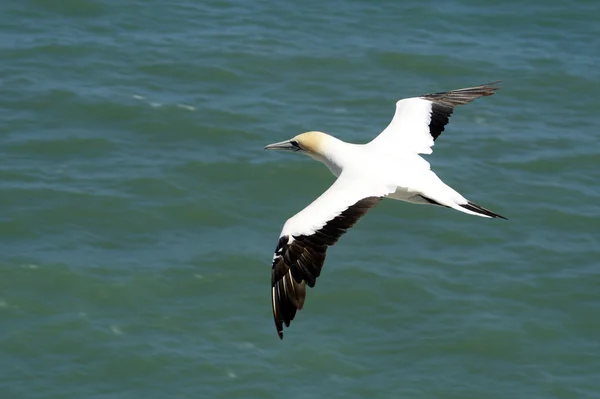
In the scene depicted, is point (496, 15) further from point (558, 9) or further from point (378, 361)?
point (378, 361)

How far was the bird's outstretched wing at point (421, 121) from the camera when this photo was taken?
1461cm

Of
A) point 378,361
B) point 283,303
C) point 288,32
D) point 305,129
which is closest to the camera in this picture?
point 283,303

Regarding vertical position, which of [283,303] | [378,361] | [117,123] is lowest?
[378,361]

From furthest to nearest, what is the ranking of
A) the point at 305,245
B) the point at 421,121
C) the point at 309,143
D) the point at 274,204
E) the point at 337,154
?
the point at 274,204 → the point at 421,121 → the point at 309,143 → the point at 337,154 → the point at 305,245

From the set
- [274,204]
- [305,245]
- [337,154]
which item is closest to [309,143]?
[337,154]

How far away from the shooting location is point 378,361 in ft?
61.4

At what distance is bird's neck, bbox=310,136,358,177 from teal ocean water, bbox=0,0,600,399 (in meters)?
5.29

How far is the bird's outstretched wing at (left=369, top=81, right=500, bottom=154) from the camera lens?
14.6 metres

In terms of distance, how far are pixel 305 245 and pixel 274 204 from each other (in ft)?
32.9

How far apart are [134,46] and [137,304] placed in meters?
8.75

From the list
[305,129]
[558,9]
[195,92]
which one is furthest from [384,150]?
[558,9]

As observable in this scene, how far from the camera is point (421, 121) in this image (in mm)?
15086

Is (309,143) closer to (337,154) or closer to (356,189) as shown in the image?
(337,154)

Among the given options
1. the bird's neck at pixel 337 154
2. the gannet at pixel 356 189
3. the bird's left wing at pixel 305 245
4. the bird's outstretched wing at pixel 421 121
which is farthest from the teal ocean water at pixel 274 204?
the bird's left wing at pixel 305 245
